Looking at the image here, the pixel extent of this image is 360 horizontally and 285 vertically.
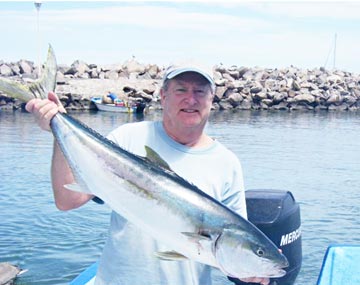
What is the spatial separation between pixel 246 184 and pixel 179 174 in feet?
42.1

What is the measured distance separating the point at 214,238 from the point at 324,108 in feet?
164

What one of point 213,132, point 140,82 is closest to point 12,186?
point 213,132

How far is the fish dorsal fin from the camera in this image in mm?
2945

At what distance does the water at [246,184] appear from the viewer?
9.38 meters

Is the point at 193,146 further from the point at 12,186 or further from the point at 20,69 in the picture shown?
the point at 20,69

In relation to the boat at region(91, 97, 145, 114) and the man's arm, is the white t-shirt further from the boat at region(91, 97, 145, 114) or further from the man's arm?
the boat at region(91, 97, 145, 114)

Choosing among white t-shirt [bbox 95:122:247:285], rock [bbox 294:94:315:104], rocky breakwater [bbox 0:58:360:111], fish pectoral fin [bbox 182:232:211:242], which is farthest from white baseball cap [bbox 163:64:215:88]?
rock [bbox 294:94:315:104]

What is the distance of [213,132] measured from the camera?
2964 cm

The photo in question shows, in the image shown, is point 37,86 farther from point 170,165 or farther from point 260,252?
point 260,252

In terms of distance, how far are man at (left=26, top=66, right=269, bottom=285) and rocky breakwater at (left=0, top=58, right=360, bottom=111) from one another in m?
38.6

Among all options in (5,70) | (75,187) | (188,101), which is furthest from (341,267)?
(5,70)

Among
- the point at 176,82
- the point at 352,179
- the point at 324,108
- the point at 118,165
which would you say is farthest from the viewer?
the point at 324,108

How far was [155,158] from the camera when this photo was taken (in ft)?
9.70

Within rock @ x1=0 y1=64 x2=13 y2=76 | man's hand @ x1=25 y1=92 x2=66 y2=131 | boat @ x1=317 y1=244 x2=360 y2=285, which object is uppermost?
man's hand @ x1=25 y1=92 x2=66 y2=131
